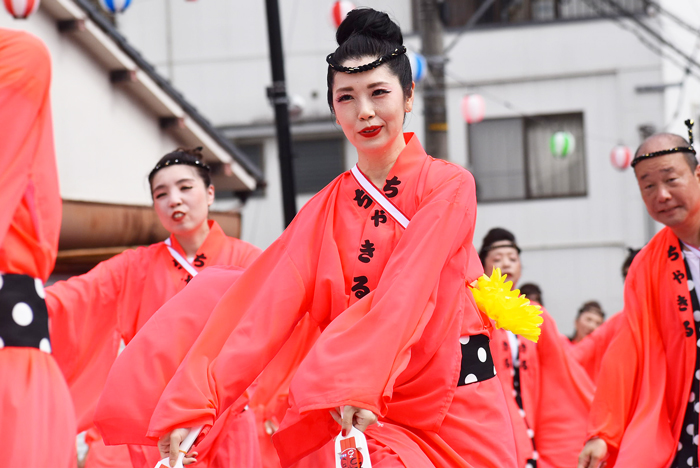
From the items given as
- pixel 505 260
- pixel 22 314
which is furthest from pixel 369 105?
pixel 505 260

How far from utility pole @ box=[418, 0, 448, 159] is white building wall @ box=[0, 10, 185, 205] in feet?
9.64

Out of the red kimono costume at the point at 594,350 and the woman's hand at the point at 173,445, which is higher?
the woman's hand at the point at 173,445

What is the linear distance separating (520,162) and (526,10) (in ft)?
8.40

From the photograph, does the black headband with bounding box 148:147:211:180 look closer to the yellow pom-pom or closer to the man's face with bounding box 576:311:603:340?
the yellow pom-pom

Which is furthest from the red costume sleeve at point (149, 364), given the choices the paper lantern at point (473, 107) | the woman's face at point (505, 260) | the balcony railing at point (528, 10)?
the balcony railing at point (528, 10)

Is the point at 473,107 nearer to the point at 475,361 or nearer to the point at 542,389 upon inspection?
the point at 542,389

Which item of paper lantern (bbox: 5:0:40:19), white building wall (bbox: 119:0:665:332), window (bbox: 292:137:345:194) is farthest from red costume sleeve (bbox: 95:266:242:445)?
window (bbox: 292:137:345:194)

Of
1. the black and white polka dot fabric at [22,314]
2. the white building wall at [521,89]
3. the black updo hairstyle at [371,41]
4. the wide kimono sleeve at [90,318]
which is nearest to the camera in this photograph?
the black updo hairstyle at [371,41]

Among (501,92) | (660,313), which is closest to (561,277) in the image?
(501,92)

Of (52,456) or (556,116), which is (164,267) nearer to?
(52,456)

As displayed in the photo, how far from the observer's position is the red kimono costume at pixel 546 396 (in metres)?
5.74

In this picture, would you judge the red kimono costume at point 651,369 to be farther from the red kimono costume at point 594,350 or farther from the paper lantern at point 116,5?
the paper lantern at point 116,5

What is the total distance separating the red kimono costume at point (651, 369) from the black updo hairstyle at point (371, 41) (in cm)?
175

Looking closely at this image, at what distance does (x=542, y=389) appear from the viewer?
5.88m
